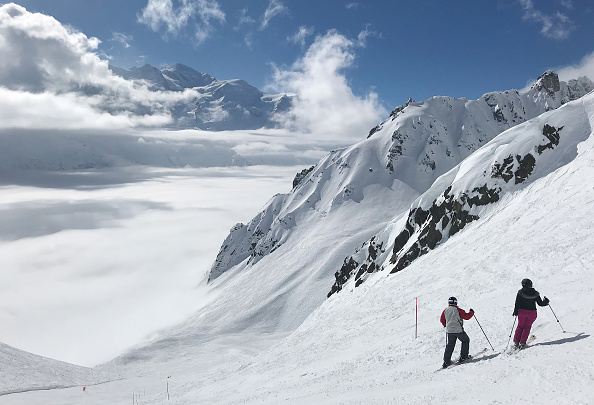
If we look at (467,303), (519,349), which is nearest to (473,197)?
(467,303)

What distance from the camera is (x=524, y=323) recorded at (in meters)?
10.6

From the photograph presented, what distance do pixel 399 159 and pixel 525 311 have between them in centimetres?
16134

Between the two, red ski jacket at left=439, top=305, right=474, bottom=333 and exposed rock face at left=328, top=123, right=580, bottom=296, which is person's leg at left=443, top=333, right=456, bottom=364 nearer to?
red ski jacket at left=439, top=305, right=474, bottom=333

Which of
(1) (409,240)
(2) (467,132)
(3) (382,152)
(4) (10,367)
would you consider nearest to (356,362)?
(1) (409,240)

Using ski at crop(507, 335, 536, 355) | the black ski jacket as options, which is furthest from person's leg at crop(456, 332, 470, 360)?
the black ski jacket

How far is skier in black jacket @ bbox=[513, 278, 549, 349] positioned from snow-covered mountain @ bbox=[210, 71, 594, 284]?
4838 inches

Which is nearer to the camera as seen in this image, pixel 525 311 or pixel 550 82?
pixel 525 311

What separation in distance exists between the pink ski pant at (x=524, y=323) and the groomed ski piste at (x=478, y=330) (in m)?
0.35

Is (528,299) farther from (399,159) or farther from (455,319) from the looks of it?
(399,159)

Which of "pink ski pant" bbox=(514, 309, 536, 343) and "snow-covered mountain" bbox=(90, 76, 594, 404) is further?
"pink ski pant" bbox=(514, 309, 536, 343)

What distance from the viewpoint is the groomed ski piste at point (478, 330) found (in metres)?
9.36

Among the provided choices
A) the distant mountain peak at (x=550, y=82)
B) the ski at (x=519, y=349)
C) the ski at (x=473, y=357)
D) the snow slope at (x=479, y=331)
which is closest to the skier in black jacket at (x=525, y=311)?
the ski at (x=519, y=349)

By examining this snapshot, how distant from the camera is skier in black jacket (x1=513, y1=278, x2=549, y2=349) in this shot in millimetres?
10555

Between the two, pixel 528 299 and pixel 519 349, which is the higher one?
pixel 528 299
